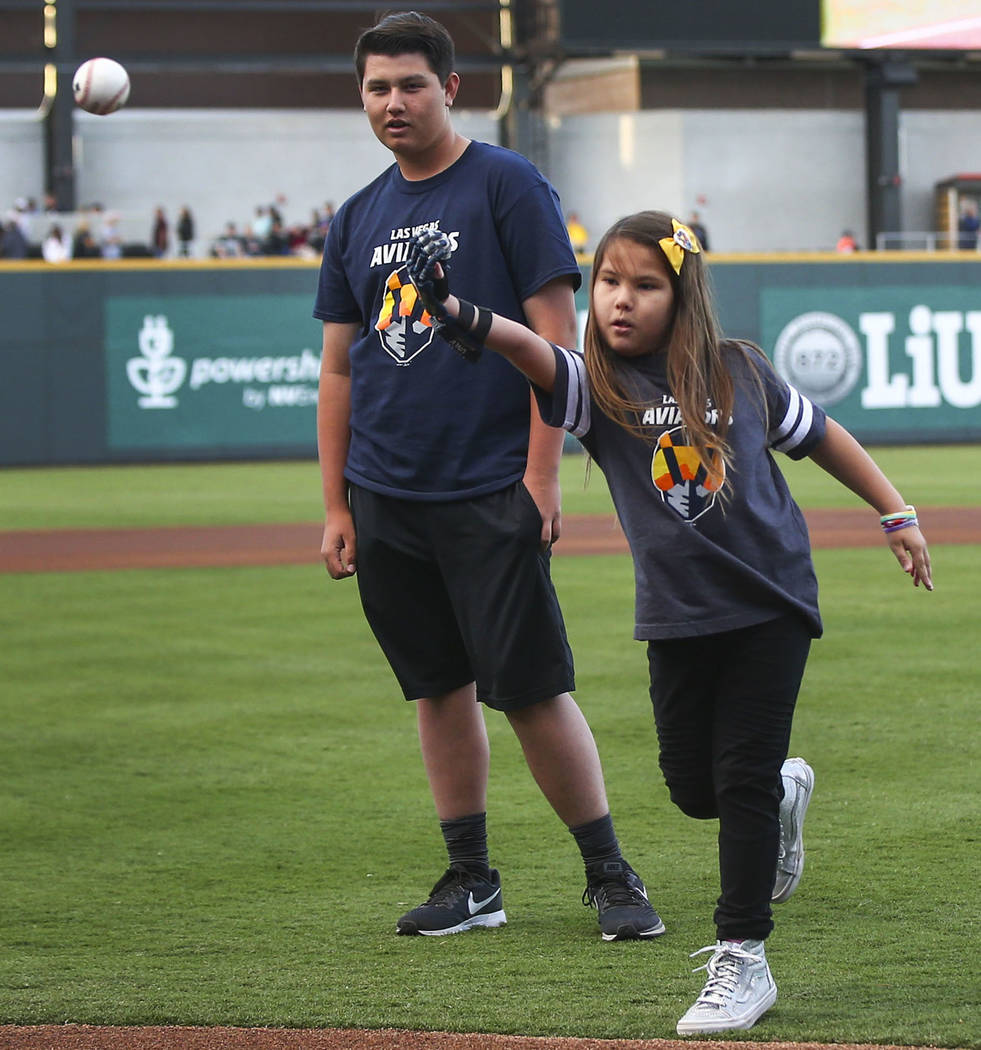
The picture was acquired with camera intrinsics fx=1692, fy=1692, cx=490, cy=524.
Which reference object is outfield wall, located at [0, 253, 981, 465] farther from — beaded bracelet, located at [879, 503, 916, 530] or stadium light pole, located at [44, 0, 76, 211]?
beaded bracelet, located at [879, 503, 916, 530]

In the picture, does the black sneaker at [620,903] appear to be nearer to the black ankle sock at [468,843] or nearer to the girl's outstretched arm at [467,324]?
the black ankle sock at [468,843]

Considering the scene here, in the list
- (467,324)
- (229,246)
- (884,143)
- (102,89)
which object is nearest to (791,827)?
(467,324)

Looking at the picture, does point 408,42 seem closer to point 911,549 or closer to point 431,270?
point 431,270

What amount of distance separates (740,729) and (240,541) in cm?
1101

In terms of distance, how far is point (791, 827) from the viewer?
11.6 ft

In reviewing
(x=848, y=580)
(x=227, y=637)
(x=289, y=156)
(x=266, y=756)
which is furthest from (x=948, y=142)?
(x=266, y=756)

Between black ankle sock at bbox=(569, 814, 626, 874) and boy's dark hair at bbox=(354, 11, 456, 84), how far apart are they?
5.75 feet

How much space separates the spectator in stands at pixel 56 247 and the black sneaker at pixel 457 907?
2239cm

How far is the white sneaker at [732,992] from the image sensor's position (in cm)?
311

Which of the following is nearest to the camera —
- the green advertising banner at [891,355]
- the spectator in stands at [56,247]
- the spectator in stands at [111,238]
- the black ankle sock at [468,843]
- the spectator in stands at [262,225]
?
the black ankle sock at [468,843]

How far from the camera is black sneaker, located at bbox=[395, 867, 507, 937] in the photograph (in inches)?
155

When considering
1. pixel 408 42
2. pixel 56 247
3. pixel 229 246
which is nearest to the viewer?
pixel 408 42

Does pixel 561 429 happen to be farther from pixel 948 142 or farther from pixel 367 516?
pixel 948 142

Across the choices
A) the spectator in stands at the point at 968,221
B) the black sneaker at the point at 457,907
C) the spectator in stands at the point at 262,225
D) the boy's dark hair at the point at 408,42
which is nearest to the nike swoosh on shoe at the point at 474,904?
the black sneaker at the point at 457,907
